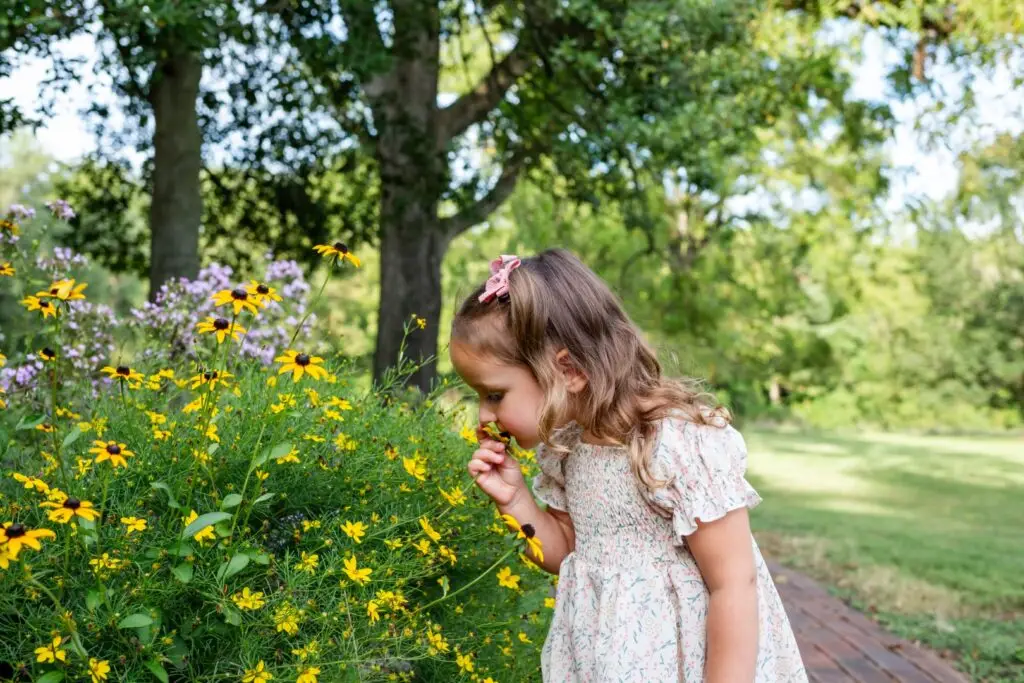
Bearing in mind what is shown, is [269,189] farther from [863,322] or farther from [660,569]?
[863,322]

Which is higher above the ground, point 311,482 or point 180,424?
point 180,424

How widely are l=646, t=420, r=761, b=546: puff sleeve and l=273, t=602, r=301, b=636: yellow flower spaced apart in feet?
2.22

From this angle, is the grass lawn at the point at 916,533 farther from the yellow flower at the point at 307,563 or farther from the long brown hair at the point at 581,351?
the yellow flower at the point at 307,563

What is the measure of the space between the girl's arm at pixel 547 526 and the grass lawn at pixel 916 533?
2.64 m

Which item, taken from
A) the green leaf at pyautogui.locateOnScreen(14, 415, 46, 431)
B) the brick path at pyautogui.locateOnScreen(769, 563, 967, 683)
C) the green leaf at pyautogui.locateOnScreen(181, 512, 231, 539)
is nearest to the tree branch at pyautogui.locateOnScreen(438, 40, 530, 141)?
the brick path at pyautogui.locateOnScreen(769, 563, 967, 683)

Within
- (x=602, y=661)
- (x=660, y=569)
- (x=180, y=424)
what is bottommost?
(x=602, y=661)

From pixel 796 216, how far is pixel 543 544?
14.3 metres

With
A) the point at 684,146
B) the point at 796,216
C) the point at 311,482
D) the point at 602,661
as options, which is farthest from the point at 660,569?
the point at 796,216

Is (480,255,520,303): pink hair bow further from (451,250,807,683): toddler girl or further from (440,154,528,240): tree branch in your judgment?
(440,154,528,240): tree branch

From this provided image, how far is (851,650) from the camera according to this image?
4438mm

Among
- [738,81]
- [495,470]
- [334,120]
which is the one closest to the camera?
[495,470]

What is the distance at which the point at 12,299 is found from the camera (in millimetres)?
14992

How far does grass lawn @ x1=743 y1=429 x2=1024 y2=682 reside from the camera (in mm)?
5047

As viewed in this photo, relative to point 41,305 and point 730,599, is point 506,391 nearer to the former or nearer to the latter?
point 730,599
